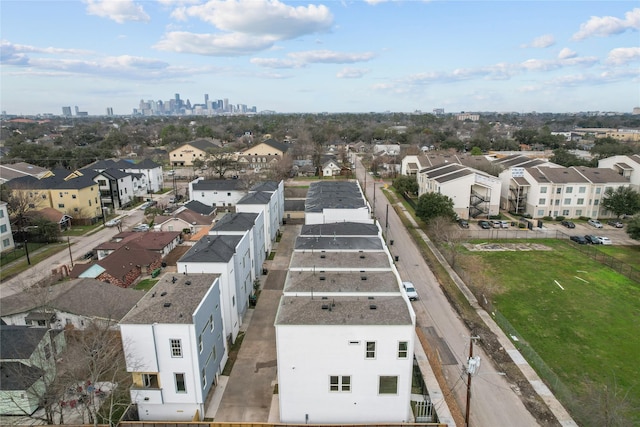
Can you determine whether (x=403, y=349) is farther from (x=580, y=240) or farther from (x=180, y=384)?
(x=580, y=240)

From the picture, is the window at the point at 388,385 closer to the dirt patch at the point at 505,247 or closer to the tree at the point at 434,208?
the dirt patch at the point at 505,247

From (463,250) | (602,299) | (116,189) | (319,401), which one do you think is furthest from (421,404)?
(116,189)

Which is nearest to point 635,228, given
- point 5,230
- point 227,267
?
point 227,267

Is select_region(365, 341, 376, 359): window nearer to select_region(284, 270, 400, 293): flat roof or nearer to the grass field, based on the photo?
select_region(284, 270, 400, 293): flat roof

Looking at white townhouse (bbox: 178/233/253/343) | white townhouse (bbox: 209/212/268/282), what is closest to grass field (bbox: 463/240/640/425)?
white townhouse (bbox: 178/233/253/343)

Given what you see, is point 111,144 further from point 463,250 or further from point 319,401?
point 319,401
